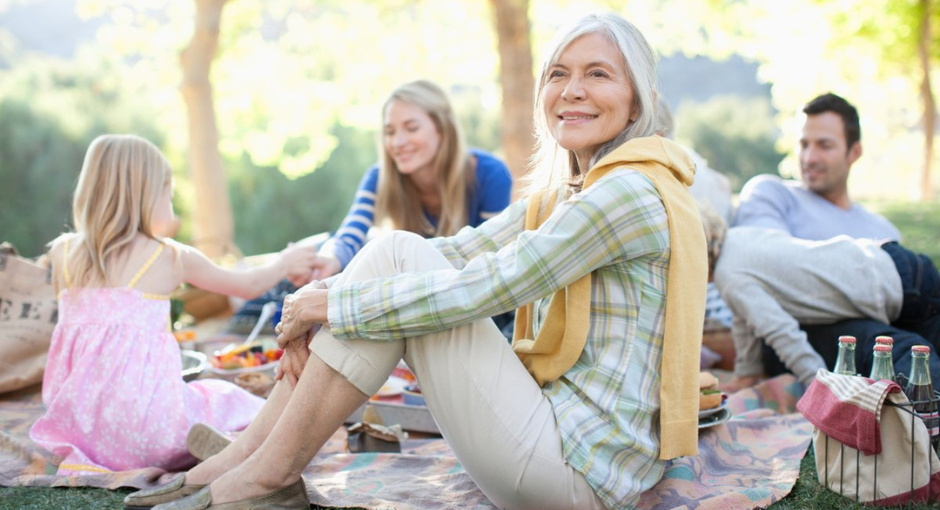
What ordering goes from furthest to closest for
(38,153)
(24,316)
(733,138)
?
(733,138) < (38,153) < (24,316)

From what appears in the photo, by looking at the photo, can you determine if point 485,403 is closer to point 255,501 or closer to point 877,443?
point 255,501

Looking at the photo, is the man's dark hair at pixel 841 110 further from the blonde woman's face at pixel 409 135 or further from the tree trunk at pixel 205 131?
the tree trunk at pixel 205 131

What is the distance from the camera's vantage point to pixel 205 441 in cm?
270

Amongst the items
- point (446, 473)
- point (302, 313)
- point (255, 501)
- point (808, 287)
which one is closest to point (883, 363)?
point (808, 287)

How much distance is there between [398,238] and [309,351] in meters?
0.38

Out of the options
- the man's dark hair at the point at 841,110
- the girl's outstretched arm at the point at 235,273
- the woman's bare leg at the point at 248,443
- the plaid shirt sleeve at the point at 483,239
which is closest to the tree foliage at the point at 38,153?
the girl's outstretched arm at the point at 235,273

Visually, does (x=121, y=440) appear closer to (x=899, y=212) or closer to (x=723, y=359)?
(x=723, y=359)

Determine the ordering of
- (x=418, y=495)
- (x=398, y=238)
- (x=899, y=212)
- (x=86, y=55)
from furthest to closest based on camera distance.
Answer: (x=86, y=55) → (x=899, y=212) → (x=418, y=495) → (x=398, y=238)

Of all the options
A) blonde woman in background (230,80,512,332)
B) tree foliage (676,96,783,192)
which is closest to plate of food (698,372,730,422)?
blonde woman in background (230,80,512,332)

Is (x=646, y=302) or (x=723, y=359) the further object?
(x=723, y=359)

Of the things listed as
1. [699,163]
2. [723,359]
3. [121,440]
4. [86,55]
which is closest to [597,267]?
[121,440]

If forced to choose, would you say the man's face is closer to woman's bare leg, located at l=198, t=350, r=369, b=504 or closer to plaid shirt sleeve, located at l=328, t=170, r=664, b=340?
plaid shirt sleeve, located at l=328, t=170, r=664, b=340

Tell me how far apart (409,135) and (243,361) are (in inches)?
56.8

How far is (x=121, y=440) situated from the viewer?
295cm
